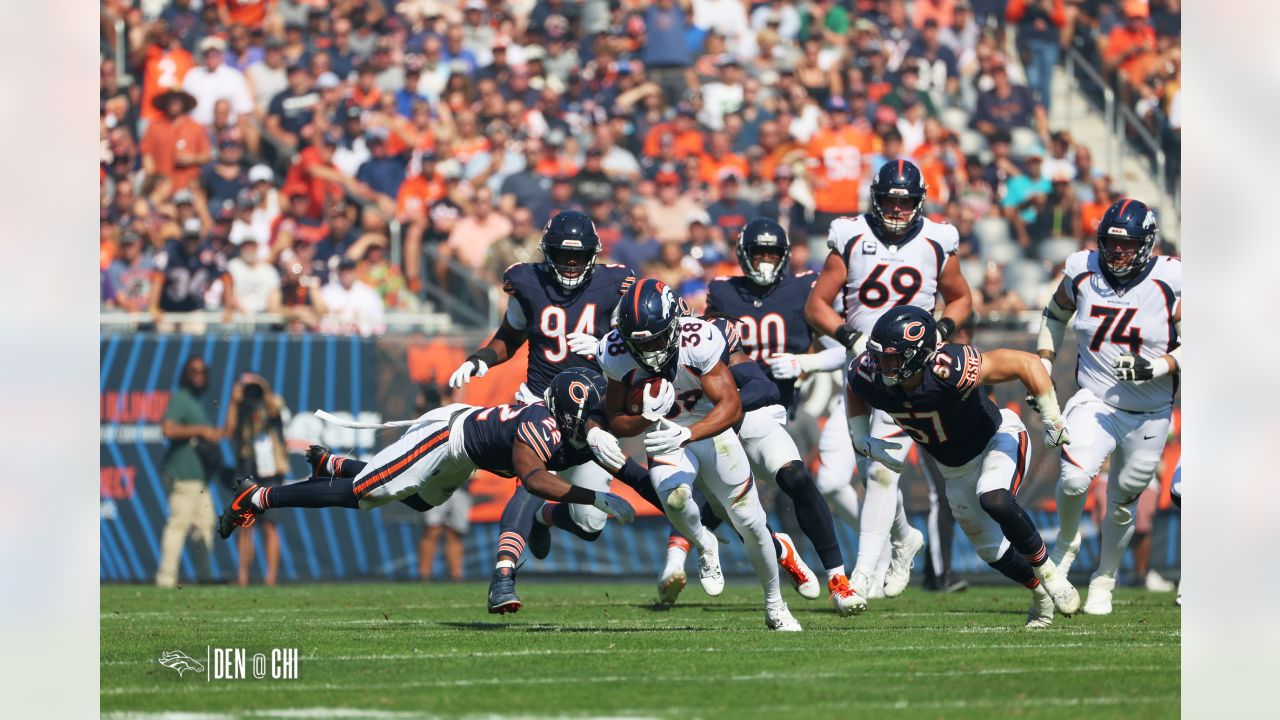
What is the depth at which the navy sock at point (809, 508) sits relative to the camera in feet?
30.8

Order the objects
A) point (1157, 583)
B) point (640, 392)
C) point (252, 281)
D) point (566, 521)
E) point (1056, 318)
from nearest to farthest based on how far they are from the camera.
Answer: point (640, 392) < point (566, 521) < point (1056, 318) < point (1157, 583) < point (252, 281)

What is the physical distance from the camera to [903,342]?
27.4 ft

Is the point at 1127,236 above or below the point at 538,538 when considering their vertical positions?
above

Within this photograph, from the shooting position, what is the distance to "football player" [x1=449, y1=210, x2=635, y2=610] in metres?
9.77

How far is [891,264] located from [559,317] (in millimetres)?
2131

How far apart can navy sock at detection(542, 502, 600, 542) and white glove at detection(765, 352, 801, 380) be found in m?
1.45

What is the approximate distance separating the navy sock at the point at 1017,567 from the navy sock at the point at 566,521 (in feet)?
7.32

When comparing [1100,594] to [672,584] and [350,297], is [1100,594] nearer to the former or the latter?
[672,584]

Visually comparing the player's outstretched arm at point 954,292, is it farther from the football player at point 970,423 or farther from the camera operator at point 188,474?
the camera operator at point 188,474

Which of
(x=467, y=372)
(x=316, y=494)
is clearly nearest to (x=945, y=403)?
(x=467, y=372)

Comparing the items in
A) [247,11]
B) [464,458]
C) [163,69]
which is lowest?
[464,458]

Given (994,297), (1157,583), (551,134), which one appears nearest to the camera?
(1157,583)

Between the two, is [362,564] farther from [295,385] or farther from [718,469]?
[718,469]
